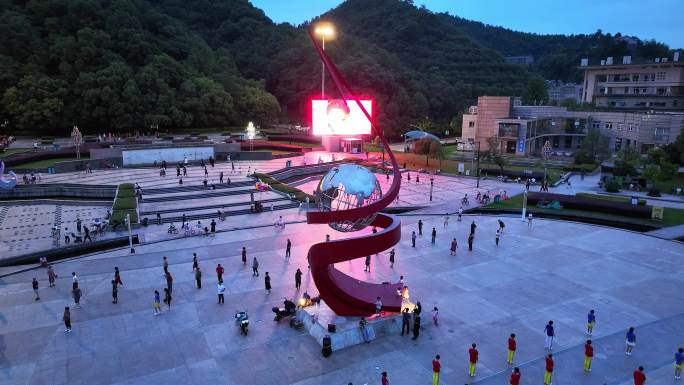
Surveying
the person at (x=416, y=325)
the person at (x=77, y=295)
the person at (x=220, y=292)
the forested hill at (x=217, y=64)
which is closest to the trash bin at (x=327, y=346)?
the person at (x=416, y=325)

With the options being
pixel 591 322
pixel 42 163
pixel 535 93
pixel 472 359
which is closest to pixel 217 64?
pixel 42 163

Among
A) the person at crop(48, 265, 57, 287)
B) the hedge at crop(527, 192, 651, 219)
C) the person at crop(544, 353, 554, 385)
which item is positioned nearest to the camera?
the person at crop(544, 353, 554, 385)

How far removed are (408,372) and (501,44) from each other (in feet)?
540

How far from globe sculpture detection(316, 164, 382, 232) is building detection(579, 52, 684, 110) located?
72.9 meters

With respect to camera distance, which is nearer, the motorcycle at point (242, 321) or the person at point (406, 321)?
the motorcycle at point (242, 321)

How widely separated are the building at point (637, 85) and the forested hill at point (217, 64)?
23395 millimetres

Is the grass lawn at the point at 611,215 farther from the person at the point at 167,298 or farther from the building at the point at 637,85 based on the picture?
the building at the point at 637,85

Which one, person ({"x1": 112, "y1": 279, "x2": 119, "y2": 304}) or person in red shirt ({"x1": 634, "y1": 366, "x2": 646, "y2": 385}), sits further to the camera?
person ({"x1": 112, "y1": 279, "x2": 119, "y2": 304})

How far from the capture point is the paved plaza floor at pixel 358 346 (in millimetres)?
14711

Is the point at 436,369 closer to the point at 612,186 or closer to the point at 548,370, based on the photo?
the point at 548,370

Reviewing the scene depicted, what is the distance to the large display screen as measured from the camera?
60.3 m

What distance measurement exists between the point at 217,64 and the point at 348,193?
244 feet

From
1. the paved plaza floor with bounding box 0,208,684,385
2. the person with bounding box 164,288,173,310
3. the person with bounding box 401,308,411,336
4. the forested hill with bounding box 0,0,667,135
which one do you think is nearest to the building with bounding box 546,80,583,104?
the forested hill with bounding box 0,0,667,135

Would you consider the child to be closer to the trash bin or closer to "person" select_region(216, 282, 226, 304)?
the trash bin
